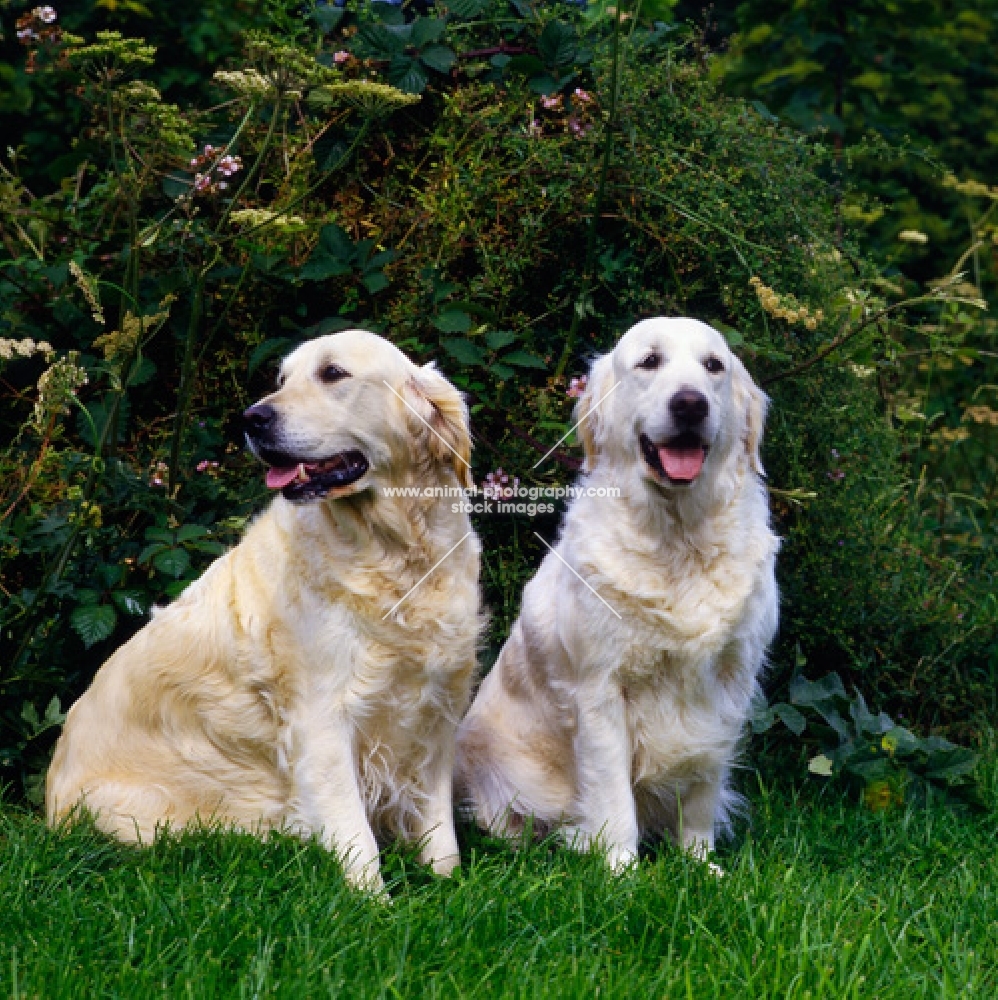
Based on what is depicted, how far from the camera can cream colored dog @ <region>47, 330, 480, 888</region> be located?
3.36 meters

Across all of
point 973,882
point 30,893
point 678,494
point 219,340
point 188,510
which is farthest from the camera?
point 219,340

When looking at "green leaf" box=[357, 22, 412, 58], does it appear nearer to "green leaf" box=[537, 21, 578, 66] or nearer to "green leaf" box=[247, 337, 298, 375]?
"green leaf" box=[537, 21, 578, 66]

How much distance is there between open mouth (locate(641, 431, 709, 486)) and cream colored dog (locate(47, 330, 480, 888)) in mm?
485

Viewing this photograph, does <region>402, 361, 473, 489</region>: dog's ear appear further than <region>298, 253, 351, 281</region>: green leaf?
No

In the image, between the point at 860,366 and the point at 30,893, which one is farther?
the point at 860,366

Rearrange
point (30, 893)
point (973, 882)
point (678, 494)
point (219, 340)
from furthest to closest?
1. point (219, 340)
2. point (678, 494)
3. point (973, 882)
4. point (30, 893)

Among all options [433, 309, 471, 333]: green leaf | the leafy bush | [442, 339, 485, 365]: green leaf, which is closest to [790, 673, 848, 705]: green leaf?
the leafy bush

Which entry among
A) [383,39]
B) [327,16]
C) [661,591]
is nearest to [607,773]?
[661,591]

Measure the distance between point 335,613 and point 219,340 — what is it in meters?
1.61

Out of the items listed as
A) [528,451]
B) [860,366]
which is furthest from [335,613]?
[860,366]

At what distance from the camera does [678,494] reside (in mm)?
3564

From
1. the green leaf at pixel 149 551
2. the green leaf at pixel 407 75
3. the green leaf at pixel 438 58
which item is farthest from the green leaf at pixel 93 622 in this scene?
the green leaf at pixel 438 58

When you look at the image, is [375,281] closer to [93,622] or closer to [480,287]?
[480,287]

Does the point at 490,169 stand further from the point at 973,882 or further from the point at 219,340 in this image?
the point at 973,882
